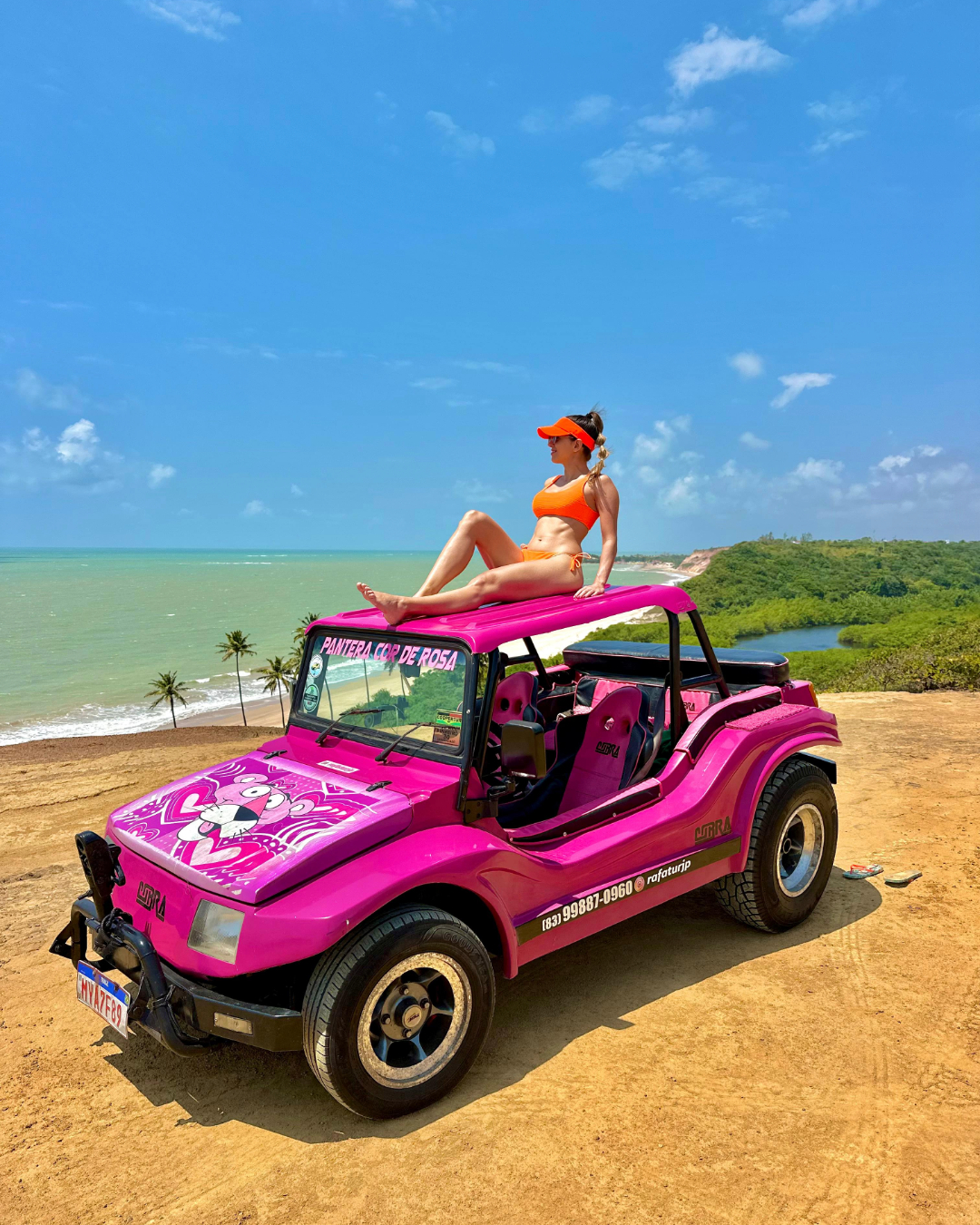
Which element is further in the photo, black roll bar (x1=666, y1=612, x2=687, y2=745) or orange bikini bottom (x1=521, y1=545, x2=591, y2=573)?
orange bikini bottom (x1=521, y1=545, x2=591, y2=573)

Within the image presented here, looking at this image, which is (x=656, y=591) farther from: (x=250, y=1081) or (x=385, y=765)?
(x=250, y=1081)

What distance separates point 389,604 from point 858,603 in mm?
64987

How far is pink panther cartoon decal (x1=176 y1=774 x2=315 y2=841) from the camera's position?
3.50 m

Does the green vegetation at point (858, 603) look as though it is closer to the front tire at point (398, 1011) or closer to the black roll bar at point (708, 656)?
the black roll bar at point (708, 656)

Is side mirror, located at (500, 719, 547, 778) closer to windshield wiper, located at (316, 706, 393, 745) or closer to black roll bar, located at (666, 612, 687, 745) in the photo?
windshield wiper, located at (316, 706, 393, 745)

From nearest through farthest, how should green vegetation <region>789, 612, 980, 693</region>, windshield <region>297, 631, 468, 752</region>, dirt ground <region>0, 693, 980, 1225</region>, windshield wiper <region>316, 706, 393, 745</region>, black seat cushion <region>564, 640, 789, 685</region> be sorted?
dirt ground <region>0, 693, 980, 1225</region> → windshield <region>297, 631, 468, 752</region> → windshield wiper <region>316, 706, 393, 745</region> → black seat cushion <region>564, 640, 789, 685</region> → green vegetation <region>789, 612, 980, 693</region>

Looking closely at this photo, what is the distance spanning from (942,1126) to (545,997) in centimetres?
187

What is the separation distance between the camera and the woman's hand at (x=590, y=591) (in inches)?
175

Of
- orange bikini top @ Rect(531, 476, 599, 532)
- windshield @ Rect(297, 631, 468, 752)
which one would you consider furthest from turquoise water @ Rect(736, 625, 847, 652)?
windshield @ Rect(297, 631, 468, 752)

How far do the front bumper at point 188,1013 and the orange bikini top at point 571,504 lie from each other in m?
3.34

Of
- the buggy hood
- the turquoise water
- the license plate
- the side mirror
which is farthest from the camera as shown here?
the turquoise water

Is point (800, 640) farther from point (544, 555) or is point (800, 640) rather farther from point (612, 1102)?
point (612, 1102)

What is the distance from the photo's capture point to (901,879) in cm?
568

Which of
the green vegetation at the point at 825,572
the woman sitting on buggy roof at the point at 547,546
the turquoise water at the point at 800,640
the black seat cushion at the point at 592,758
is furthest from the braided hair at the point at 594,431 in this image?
the green vegetation at the point at 825,572
